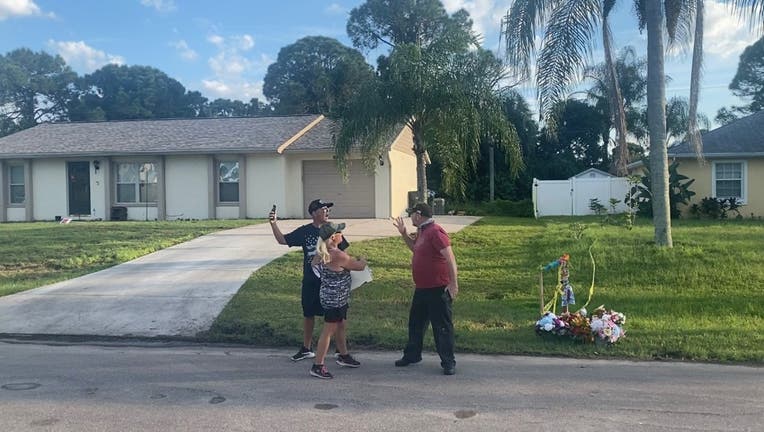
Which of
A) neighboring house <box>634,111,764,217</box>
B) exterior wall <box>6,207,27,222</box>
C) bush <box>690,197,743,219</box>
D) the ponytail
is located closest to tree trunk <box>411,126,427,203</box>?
the ponytail

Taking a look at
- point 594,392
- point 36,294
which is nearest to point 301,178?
point 36,294

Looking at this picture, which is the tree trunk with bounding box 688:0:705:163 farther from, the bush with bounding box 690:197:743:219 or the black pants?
the bush with bounding box 690:197:743:219

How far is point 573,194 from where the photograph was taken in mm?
25781

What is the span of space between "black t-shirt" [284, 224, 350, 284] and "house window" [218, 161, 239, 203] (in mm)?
16222

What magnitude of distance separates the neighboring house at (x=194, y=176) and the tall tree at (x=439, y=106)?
675cm

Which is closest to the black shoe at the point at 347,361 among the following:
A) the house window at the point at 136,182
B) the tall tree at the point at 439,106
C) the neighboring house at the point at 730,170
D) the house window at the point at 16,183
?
the tall tree at the point at 439,106

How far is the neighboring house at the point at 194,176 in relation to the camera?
874 inches

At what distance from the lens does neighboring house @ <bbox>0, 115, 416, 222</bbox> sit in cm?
2219

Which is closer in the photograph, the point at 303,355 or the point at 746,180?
the point at 303,355

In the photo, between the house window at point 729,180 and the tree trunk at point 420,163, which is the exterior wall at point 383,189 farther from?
the house window at point 729,180

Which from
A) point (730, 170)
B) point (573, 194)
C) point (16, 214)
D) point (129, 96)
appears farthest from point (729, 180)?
point (129, 96)

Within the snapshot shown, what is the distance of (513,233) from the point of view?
57.2ft

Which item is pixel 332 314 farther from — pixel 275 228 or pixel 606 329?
pixel 606 329

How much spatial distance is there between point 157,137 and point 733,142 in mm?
20739
